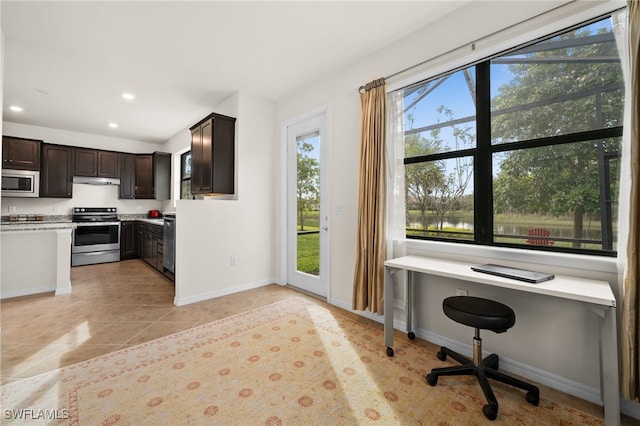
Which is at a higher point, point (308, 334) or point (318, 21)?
point (318, 21)

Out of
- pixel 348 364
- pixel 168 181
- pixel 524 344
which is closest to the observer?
pixel 524 344

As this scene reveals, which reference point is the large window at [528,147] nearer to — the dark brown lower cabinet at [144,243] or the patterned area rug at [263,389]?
the patterned area rug at [263,389]

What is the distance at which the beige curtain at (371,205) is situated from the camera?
2609 mm

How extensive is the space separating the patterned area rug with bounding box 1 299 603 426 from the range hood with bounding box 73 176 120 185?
5194 millimetres

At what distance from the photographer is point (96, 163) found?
5883mm

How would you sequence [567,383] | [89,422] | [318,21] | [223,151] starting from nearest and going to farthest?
[89,422] → [567,383] → [318,21] → [223,151]

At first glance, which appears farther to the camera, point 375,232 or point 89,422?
point 375,232

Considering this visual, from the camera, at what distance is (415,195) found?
8.79ft

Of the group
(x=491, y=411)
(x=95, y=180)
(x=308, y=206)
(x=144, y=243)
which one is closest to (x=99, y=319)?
(x=308, y=206)

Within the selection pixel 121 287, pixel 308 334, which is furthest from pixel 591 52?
pixel 121 287

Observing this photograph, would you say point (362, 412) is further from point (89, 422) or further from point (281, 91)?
point (281, 91)

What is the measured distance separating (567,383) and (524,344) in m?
0.28

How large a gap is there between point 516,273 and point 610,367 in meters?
0.58

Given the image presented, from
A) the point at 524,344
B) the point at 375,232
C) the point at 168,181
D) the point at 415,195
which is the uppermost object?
the point at 168,181
